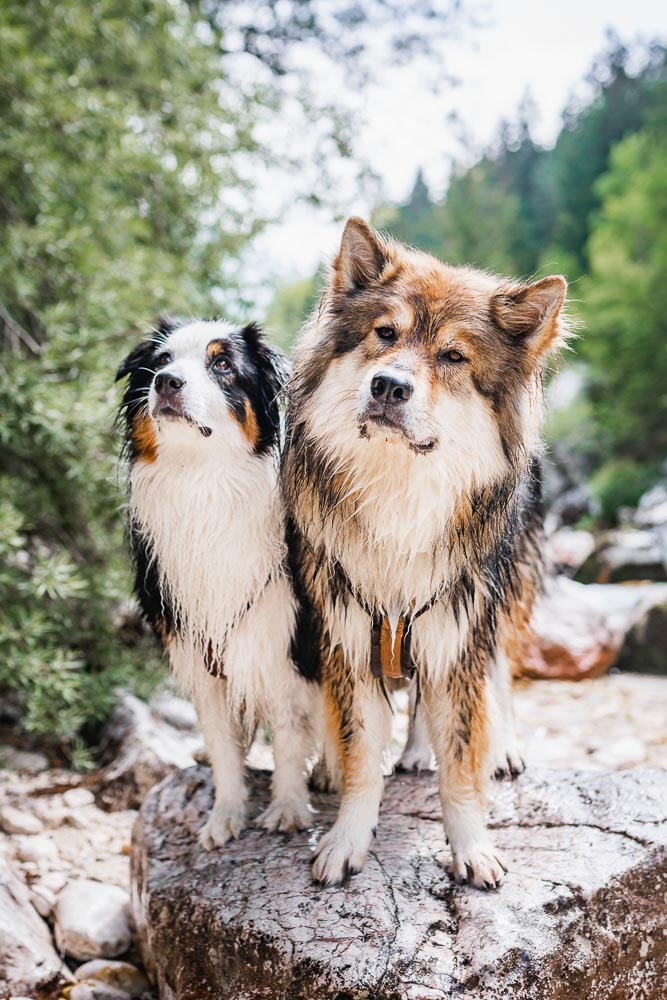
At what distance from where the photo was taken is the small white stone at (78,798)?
11.5ft

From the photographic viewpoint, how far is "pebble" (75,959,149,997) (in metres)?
2.40

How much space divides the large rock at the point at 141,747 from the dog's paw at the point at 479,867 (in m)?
1.53

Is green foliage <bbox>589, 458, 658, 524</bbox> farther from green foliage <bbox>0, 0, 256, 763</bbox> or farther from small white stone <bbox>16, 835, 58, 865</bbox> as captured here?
small white stone <bbox>16, 835, 58, 865</bbox>

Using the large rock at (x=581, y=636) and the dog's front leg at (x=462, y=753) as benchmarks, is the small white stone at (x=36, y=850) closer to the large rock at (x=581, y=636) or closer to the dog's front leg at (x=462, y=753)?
the dog's front leg at (x=462, y=753)

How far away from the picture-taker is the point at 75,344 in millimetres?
4039

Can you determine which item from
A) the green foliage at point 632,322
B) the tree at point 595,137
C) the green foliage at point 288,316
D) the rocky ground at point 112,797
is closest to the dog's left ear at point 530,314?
the green foliage at point 288,316

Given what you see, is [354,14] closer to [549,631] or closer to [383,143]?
[383,143]

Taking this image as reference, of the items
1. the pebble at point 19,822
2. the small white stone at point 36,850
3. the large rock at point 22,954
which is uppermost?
the large rock at point 22,954

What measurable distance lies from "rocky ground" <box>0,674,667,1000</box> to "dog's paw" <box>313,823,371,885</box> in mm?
783

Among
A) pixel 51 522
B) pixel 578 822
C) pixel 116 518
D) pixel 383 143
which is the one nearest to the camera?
pixel 578 822

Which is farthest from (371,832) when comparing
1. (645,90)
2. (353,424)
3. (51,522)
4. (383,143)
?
(645,90)

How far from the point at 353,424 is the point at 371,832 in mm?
1209

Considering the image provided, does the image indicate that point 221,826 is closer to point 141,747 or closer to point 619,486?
point 141,747

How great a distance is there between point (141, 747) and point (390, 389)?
260cm
